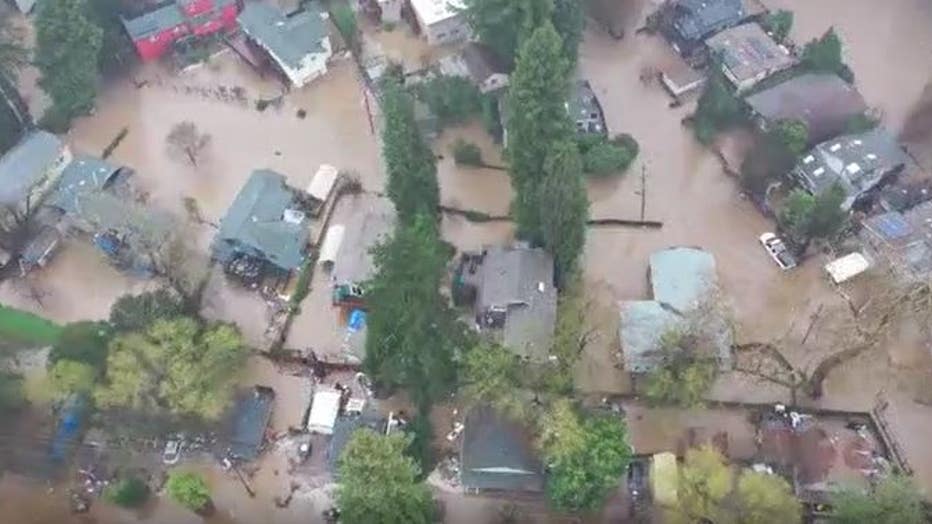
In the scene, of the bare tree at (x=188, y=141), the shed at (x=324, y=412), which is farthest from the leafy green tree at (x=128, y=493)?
the bare tree at (x=188, y=141)

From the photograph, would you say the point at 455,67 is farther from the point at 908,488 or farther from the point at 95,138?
the point at 908,488

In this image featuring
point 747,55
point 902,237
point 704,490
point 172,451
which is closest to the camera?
point 704,490

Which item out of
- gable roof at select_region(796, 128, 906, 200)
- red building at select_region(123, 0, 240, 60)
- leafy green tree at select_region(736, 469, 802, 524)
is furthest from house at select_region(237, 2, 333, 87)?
leafy green tree at select_region(736, 469, 802, 524)

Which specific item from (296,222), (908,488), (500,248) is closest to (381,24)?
(296,222)

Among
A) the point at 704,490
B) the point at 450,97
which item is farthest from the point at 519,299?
the point at 450,97

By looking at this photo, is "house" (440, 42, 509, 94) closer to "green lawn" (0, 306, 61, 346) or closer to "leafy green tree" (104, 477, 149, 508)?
"green lawn" (0, 306, 61, 346)

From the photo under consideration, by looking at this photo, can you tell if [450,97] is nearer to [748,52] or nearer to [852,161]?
[748,52]
